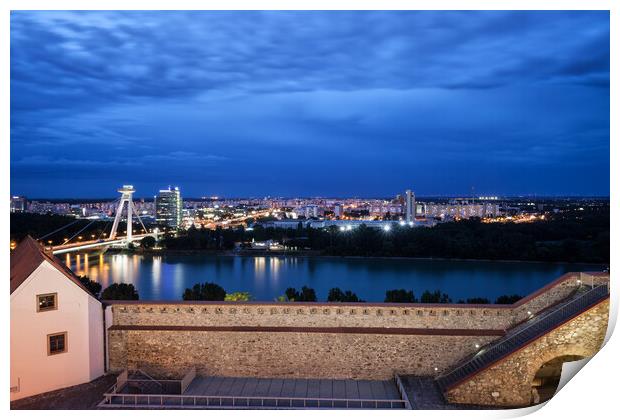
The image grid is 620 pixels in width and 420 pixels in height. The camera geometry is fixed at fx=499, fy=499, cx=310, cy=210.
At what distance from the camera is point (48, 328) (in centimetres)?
419

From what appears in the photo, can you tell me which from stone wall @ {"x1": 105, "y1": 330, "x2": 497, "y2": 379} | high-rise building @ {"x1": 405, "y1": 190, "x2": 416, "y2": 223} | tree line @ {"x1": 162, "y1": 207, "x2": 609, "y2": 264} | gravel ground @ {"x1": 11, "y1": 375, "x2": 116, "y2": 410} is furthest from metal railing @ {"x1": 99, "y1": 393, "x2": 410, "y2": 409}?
high-rise building @ {"x1": 405, "y1": 190, "x2": 416, "y2": 223}

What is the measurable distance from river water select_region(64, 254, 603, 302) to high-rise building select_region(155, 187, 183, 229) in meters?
13.3

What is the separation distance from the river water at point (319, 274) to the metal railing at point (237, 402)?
359 inches

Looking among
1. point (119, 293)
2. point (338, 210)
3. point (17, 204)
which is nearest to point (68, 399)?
point (119, 293)

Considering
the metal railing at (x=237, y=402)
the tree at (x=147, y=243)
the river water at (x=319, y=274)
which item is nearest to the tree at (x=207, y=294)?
the river water at (x=319, y=274)

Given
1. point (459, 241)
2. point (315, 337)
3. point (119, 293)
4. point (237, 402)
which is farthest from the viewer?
point (459, 241)

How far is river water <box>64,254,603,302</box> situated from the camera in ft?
48.6

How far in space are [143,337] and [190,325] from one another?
441mm

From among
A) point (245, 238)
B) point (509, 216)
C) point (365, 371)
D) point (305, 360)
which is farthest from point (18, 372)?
point (509, 216)

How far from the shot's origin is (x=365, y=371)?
465cm

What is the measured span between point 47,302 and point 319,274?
14149 mm

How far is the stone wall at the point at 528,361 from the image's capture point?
3.95 meters

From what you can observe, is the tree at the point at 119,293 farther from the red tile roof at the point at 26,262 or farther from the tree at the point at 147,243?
the tree at the point at 147,243

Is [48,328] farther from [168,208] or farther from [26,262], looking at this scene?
[168,208]
